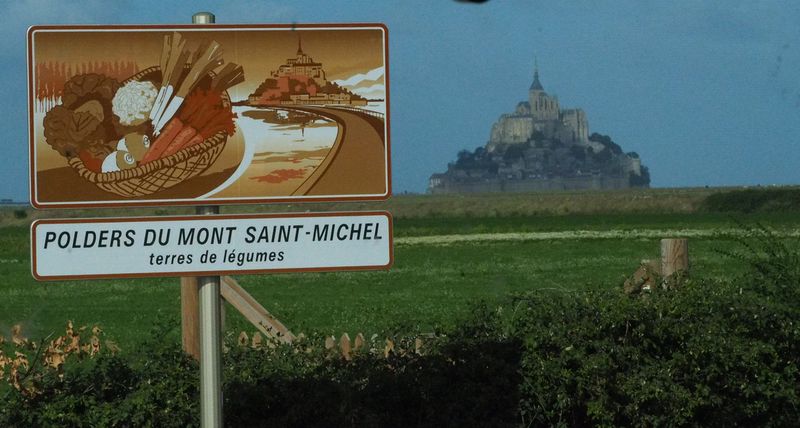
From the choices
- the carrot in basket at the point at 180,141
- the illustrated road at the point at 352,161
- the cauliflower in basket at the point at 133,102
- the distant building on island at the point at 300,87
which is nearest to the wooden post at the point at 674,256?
the illustrated road at the point at 352,161

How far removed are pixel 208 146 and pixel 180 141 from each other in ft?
0.47

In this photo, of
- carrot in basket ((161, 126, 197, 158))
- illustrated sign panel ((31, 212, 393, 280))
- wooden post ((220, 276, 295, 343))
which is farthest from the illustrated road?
wooden post ((220, 276, 295, 343))

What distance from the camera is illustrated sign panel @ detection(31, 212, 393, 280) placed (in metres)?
5.70

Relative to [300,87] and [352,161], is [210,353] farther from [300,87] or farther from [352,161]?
[300,87]

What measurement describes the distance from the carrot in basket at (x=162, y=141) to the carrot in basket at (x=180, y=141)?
0.05 feet

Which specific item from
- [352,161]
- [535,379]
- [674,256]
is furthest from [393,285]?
[352,161]

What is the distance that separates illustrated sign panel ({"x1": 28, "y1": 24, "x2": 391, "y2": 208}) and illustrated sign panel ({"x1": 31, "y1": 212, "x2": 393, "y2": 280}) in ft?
0.46

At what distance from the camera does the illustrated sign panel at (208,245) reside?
570 cm

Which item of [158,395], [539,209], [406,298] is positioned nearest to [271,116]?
[158,395]

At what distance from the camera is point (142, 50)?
19.2 ft

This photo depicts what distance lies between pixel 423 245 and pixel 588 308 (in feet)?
142

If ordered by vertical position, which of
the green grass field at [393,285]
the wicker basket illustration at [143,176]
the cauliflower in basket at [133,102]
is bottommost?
the green grass field at [393,285]

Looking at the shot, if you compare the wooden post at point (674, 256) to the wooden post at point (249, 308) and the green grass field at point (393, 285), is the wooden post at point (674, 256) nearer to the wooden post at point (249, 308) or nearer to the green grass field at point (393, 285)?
the green grass field at point (393, 285)

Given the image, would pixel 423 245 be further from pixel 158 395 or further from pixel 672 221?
pixel 158 395
